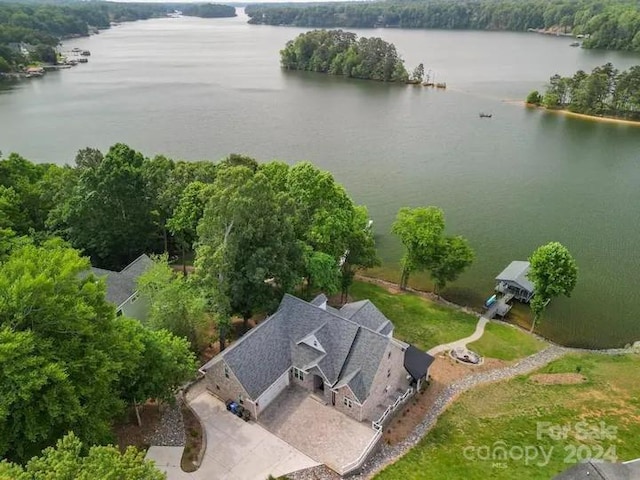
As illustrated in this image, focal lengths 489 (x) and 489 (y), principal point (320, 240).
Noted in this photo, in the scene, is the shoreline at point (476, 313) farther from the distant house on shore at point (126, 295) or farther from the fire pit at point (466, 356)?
the distant house on shore at point (126, 295)

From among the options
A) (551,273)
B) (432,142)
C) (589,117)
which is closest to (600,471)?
(551,273)

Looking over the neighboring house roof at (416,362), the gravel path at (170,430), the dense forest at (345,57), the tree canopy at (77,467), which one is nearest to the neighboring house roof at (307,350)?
the neighboring house roof at (416,362)

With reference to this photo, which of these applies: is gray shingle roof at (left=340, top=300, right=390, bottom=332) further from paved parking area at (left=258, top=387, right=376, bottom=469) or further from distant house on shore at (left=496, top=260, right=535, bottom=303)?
distant house on shore at (left=496, top=260, right=535, bottom=303)

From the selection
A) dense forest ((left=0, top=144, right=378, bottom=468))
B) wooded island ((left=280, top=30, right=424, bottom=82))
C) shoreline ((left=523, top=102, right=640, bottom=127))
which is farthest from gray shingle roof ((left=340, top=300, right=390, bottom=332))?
wooded island ((left=280, top=30, right=424, bottom=82))

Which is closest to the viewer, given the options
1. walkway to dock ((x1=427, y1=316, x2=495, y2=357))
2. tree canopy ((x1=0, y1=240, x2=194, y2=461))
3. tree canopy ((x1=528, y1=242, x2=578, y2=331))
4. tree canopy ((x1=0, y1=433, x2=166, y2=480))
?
tree canopy ((x1=0, y1=433, x2=166, y2=480))

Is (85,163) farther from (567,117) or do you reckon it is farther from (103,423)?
(567,117)

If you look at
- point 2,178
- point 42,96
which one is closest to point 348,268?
point 2,178
